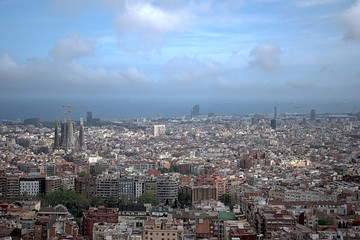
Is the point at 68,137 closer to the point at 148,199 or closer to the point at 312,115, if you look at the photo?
the point at 148,199

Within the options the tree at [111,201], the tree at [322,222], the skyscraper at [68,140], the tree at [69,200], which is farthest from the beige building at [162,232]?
the skyscraper at [68,140]

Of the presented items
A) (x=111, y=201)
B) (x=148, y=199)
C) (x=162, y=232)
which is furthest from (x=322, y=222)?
(x=111, y=201)

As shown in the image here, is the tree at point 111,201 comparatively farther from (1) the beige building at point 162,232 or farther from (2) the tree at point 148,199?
(1) the beige building at point 162,232

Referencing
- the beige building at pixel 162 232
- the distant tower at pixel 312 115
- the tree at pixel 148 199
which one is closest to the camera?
the beige building at pixel 162 232

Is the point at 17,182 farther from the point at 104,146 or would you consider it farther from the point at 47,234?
the point at 104,146

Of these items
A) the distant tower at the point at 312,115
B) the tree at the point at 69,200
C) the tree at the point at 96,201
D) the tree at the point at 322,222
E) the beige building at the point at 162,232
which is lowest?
the tree at the point at 96,201

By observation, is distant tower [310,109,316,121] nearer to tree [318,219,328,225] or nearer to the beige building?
tree [318,219,328,225]

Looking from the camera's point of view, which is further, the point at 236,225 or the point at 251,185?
the point at 251,185

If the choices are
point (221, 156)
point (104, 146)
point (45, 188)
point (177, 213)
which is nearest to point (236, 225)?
point (177, 213)

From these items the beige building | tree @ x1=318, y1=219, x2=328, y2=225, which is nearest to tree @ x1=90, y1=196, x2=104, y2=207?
the beige building
